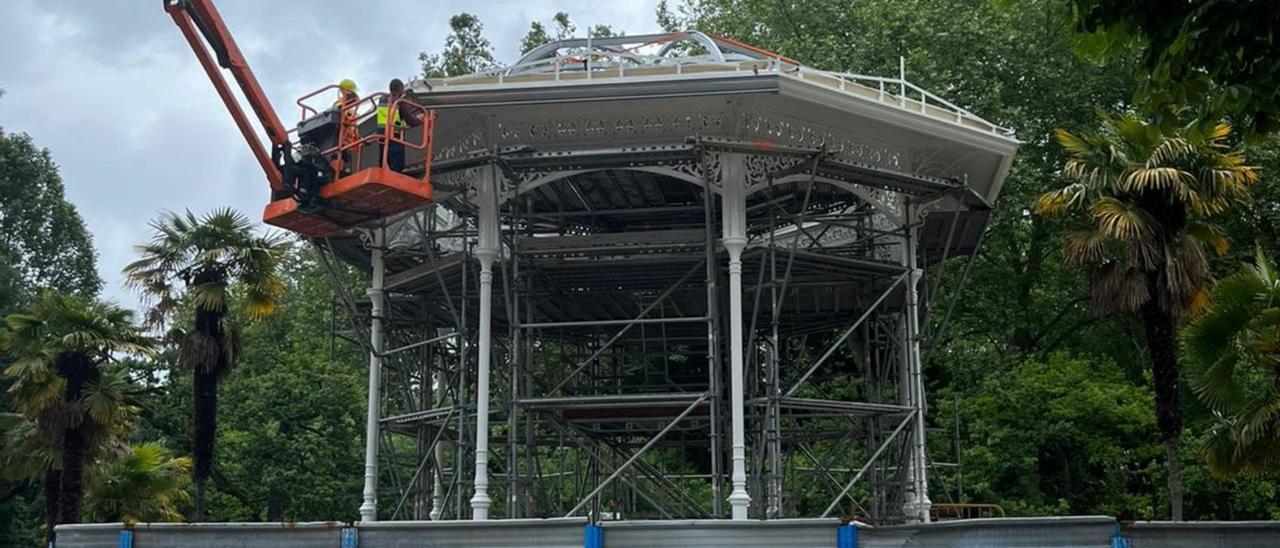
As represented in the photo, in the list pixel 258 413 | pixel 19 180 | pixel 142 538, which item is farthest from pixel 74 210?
pixel 142 538

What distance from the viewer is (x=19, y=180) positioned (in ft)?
192

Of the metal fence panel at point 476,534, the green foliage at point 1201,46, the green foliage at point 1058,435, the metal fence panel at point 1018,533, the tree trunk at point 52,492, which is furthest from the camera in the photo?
the green foliage at point 1058,435

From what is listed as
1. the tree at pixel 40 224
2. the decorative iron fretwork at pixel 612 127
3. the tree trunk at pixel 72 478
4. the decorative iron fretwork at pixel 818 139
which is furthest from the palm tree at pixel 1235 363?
the tree at pixel 40 224

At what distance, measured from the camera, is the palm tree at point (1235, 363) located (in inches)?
722

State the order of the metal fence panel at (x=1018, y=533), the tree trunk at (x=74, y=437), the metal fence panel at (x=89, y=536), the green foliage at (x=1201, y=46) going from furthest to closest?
the tree trunk at (x=74, y=437), the metal fence panel at (x=89, y=536), the metal fence panel at (x=1018, y=533), the green foliage at (x=1201, y=46)

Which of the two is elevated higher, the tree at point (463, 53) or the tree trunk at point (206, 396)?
the tree at point (463, 53)

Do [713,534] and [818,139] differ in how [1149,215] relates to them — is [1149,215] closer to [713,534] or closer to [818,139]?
[818,139]

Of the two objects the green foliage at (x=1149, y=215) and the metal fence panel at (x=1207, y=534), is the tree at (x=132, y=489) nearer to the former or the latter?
the green foliage at (x=1149, y=215)

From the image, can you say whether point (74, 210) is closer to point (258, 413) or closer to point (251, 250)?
point (258, 413)

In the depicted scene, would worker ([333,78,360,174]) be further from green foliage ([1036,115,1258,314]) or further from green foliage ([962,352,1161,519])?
green foliage ([962,352,1161,519])

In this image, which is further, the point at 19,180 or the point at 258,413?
the point at 19,180

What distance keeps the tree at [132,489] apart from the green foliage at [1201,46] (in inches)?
986

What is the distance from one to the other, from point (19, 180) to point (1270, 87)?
2173 inches

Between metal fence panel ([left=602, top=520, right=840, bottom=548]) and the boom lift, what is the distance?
10.0m
